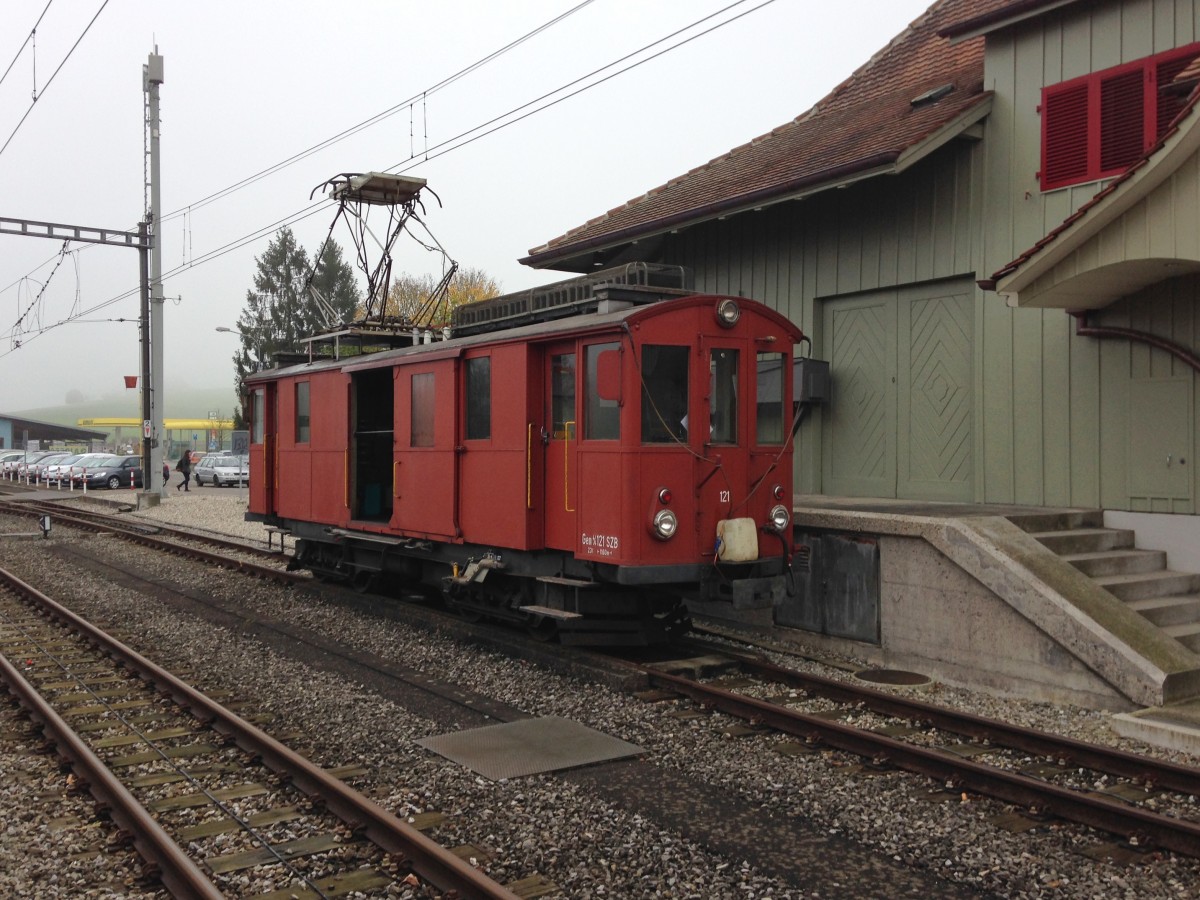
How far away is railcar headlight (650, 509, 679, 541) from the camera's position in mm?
7973

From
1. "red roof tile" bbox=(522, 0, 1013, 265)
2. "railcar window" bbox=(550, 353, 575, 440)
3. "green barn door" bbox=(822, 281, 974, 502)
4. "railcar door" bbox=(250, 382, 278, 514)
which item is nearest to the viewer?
"railcar window" bbox=(550, 353, 575, 440)

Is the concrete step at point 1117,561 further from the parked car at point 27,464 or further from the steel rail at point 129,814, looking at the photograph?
the parked car at point 27,464

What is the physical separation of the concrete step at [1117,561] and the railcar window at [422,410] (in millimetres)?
6021

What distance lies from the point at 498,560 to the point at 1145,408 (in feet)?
19.9

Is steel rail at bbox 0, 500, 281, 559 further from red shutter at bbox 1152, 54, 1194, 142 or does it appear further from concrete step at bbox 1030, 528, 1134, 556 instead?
red shutter at bbox 1152, 54, 1194, 142

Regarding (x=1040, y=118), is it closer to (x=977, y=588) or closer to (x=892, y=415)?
(x=892, y=415)

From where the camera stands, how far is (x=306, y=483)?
1305 centimetres

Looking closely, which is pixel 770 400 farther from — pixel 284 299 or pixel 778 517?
pixel 284 299

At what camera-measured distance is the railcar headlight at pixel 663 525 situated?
7.97 metres

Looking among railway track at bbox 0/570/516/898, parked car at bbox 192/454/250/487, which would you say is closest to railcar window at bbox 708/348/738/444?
railway track at bbox 0/570/516/898

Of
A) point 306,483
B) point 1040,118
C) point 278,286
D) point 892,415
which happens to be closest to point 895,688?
point 892,415

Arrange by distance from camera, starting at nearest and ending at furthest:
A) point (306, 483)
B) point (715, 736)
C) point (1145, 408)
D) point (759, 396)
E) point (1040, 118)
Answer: point (715, 736) < point (759, 396) < point (1145, 408) < point (1040, 118) < point (306, 483)

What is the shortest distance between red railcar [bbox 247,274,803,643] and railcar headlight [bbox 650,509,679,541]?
0.01 m

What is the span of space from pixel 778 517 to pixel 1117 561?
3.01 m
